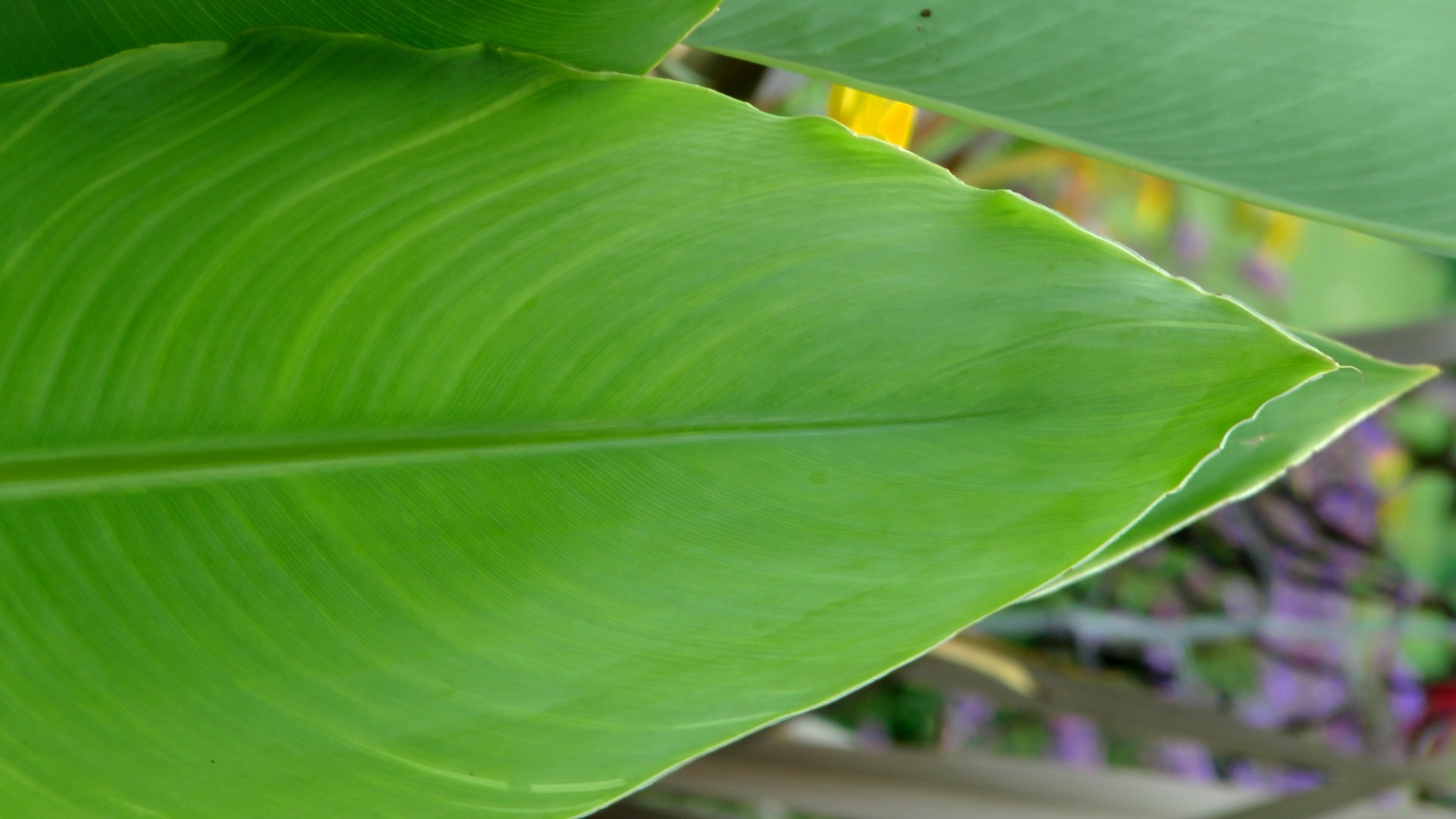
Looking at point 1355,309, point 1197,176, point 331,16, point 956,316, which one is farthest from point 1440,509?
point 331,16

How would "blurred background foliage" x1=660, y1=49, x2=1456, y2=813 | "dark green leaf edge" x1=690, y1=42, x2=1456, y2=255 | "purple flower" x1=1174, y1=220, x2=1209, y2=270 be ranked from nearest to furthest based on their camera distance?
"dark green leaf edge" x1=690, y1=42, x2=1456, y2=255
"blurred background foliage" x1=660, y1=49, x2=1456, y2=813
"purple flower" x1=1174, y1=220, x2=1209, y2=270

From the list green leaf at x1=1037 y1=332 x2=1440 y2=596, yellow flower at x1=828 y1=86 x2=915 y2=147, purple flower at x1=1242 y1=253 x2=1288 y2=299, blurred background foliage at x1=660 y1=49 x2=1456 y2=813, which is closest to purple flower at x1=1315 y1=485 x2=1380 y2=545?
blurred background foliage at x1=660 y1=49 x2=1456 y2=813

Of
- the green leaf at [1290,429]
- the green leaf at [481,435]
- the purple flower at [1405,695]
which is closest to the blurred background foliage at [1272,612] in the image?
the purple flower at [1405,695]

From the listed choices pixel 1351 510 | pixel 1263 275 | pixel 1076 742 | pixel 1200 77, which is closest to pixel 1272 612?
pixel 1351 510

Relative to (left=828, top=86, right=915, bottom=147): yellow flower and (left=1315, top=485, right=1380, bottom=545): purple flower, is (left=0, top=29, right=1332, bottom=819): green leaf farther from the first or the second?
(left=1315, top=485, right=1380, bottom=545): purple flower

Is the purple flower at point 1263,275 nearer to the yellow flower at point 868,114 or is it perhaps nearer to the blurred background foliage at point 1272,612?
the blurred background foliage at point 1272,612

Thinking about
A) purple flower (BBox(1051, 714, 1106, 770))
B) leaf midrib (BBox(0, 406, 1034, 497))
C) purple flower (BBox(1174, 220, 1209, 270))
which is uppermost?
purple flower (BBox(1174, 220, 1209, 270))

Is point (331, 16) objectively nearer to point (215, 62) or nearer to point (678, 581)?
point (215, 62)
